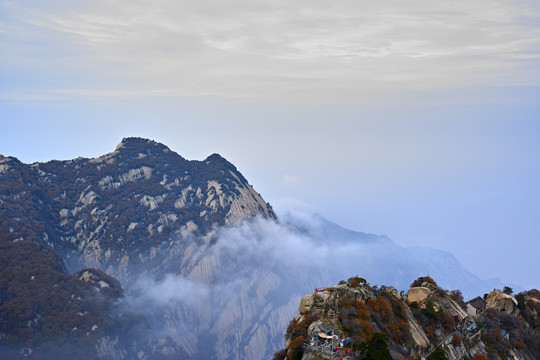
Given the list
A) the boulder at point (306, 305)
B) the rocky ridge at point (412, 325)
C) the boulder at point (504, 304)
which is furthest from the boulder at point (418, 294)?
the boulder at point (306, 305)

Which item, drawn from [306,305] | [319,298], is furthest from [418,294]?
[306,305]

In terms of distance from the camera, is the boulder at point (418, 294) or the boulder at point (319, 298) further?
the boulder at point (418, 294)

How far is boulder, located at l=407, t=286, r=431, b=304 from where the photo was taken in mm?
124250

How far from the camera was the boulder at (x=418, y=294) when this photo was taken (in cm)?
12425

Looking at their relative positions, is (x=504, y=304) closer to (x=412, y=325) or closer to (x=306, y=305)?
(x=412, y=325)

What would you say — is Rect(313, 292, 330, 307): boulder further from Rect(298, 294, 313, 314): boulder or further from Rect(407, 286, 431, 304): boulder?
Rect(407, 286, 431, 304): boulder

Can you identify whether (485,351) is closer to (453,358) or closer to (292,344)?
(453,358)

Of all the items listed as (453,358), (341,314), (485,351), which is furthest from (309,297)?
(485,351)

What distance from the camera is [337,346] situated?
8706cm

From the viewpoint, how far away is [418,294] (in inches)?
4946

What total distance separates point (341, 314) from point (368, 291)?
1815cm

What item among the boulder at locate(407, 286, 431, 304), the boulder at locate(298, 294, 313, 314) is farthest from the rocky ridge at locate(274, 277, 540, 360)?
the boulder at locate(298, 294, 313, 314)

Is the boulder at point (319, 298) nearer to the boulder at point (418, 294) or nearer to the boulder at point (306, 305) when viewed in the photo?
the boulder at point (306, 305)

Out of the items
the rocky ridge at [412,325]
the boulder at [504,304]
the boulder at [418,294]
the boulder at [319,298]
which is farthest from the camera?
the boulder at [504,304]
